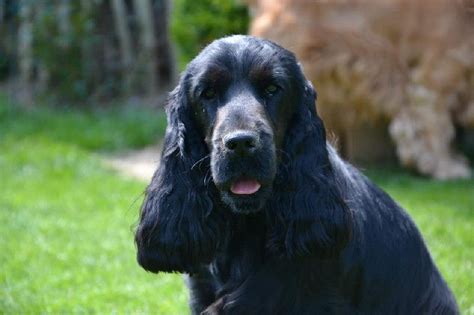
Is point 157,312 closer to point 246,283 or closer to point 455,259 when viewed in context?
point 246,283

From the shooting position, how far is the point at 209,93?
383 cm

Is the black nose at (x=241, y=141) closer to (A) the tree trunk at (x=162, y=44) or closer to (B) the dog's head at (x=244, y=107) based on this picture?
(B) the dog's head at (x=244, y=107)

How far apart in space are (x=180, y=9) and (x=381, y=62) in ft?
10.4

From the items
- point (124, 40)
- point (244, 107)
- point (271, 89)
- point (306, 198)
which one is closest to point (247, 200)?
point (306, 198)

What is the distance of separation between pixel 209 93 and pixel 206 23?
21.7 feet

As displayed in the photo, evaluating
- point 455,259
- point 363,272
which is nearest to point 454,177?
point 455,259

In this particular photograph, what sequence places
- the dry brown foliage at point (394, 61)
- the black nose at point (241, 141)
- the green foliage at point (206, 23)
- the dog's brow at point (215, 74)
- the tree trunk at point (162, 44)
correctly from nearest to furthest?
the black nose at point (241, 141)
the dog's brow at point (215, 74)
the dry brown foliage at point (394, 61)
the green foliage at point (206, 23)
the tree trunk at point (162, 44)

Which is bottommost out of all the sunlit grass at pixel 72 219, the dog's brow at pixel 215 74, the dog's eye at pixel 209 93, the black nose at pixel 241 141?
the sunlit grass at pixel 72 219

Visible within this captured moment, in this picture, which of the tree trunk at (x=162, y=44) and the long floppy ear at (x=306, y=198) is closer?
the long floppy ear at (x=306, y=198)

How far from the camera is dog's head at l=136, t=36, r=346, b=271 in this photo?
3680mm

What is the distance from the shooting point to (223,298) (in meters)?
3.87

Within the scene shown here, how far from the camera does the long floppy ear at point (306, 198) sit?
3.72m

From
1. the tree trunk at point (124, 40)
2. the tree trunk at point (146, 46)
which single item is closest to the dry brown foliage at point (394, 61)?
the tree trunk at point (146, 46)

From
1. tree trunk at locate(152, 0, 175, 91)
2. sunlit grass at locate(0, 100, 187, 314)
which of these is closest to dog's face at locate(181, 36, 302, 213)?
sunlit grass at locate(0, 100, 187, 314)
